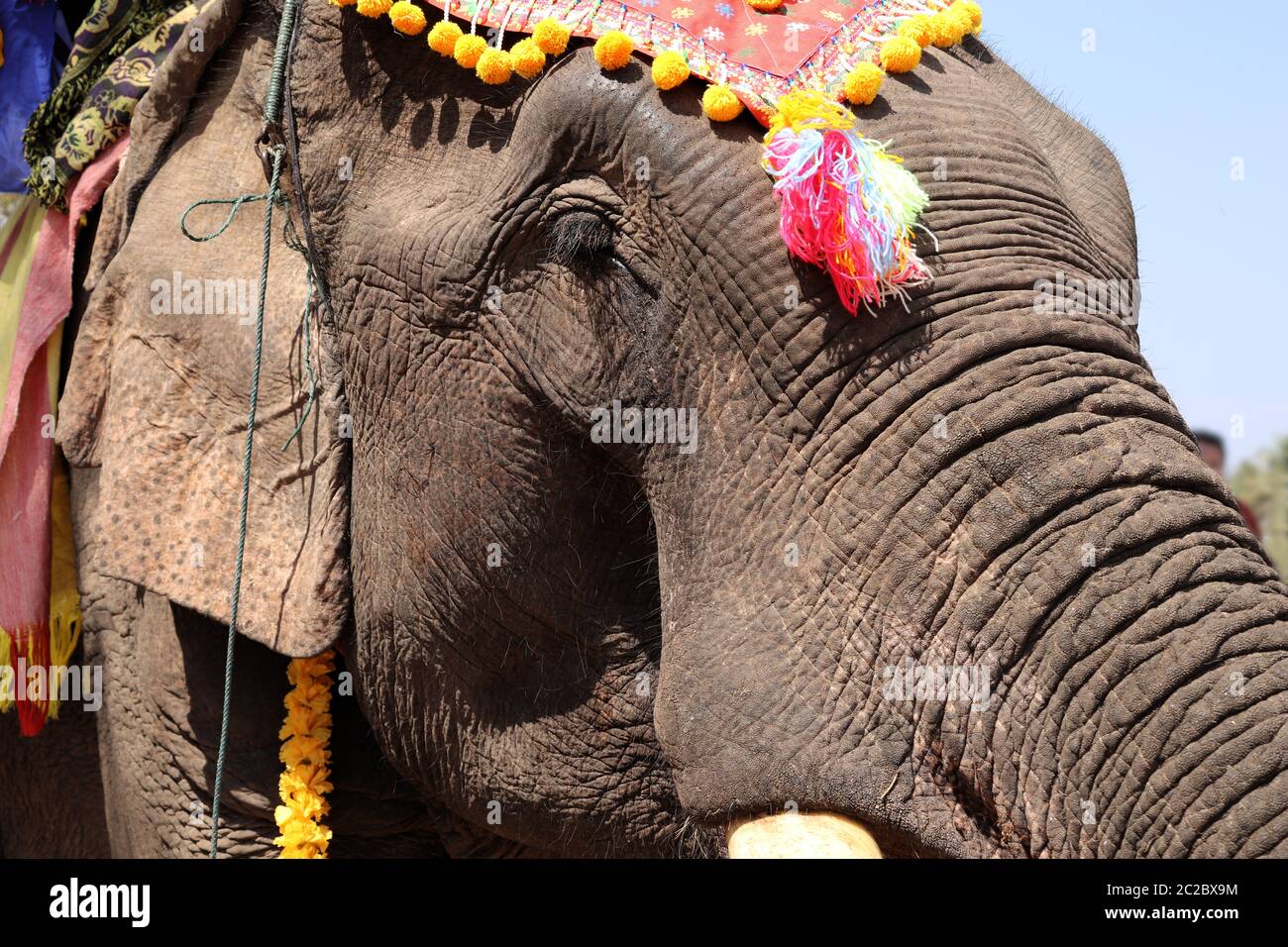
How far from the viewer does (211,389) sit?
309 centimetres

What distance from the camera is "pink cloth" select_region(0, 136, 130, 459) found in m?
3.51

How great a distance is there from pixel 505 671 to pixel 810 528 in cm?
77

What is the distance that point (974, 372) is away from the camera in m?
2.26

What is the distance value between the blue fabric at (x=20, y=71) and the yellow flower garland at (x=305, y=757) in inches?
62.0

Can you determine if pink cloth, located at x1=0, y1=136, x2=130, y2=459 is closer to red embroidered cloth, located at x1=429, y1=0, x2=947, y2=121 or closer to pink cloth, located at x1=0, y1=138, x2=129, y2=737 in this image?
pink cloth, located at x1=0, y1=138, x2=129, y2=737

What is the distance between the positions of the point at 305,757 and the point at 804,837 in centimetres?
132

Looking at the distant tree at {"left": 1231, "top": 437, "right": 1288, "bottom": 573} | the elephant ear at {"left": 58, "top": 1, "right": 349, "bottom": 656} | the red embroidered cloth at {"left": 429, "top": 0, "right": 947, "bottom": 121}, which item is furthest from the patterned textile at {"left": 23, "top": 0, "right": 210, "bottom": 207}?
the distant tree at {"left": 1231, "top": 437, "right": 1288, "bottom": 573}

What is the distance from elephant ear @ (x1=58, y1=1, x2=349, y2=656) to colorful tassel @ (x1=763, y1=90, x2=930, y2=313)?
1056 mm

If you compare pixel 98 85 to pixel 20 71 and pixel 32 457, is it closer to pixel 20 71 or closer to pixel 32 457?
pixel 20 71

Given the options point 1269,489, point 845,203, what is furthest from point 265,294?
point 1269,489

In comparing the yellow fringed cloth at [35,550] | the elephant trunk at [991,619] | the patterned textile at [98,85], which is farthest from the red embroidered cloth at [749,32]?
the yellow fringed cloth at [35,550]

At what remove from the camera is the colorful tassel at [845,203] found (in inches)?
89.1

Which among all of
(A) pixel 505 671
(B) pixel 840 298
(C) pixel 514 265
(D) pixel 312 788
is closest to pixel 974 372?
(B) pixel 840 298
